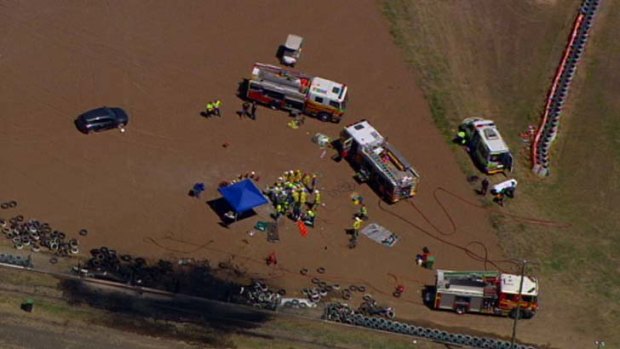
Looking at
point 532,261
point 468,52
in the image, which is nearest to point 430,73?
point 468,52

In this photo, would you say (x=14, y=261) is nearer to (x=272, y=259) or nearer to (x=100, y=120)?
(x=100, y=120)

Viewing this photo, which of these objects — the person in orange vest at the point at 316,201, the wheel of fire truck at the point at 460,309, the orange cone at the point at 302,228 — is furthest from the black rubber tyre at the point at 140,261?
the wheel of fire truck at the point at 460,309

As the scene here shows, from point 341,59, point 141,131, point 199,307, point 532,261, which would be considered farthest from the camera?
point 341,59

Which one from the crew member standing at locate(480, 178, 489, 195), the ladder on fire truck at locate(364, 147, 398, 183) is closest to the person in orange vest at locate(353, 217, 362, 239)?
the ladder on fire truck at locate(364, 147, 398, 183)

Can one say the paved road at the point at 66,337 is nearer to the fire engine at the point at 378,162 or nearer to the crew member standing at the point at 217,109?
the fire engine at the point at 378,162

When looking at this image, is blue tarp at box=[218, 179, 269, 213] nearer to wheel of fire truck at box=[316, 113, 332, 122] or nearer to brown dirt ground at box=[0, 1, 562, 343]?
brown dirt ground at box=[0, 1, 562, 343]

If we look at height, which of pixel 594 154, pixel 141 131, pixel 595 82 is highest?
pixel 595 82

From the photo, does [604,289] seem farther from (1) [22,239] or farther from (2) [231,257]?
(1) [22,239]
